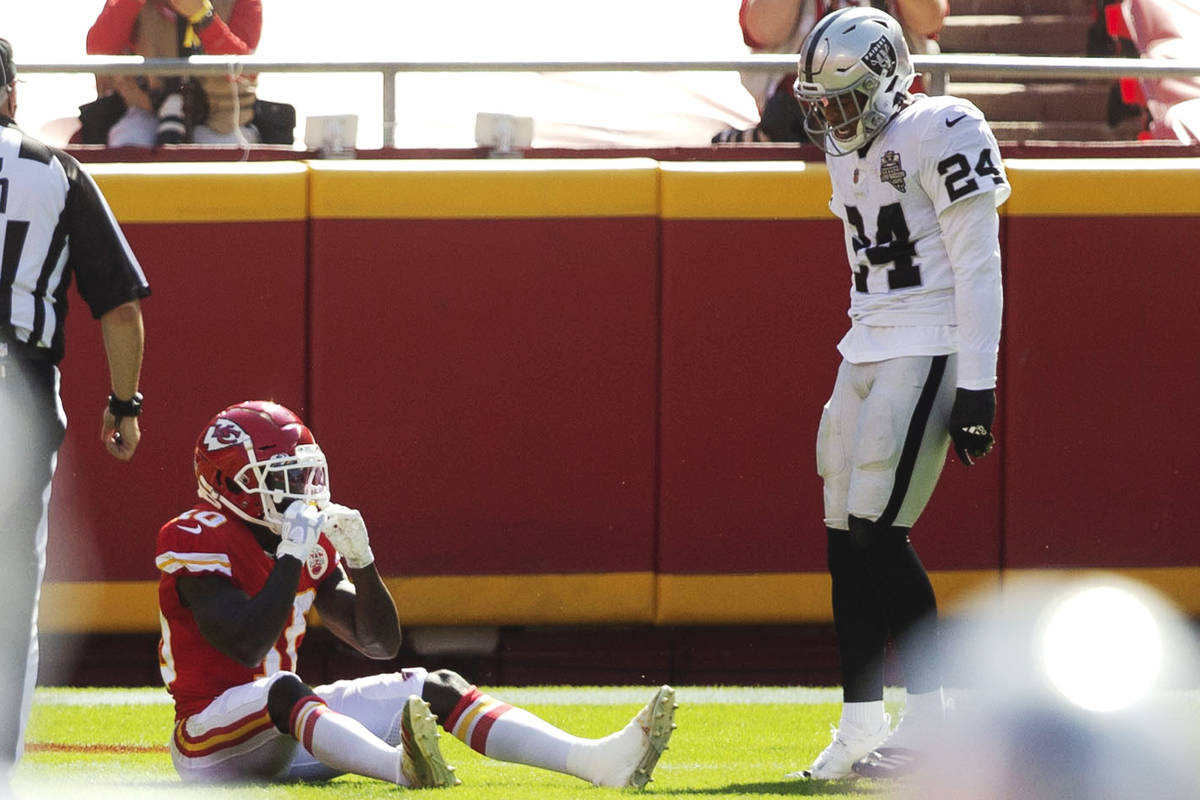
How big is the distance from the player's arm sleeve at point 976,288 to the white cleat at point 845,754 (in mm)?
776

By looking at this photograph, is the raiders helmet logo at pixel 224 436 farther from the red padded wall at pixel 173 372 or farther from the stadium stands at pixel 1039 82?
the stadium stands at pixel 1039 82

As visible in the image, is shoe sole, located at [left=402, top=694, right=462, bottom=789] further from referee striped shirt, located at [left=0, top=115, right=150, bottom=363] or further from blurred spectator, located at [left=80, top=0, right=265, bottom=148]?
blurred spectator, located at [left=80, top=0, right=265, bottom=148]

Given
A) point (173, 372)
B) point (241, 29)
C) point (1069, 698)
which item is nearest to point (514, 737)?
point (1069, 698)

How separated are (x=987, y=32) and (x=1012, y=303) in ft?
7.23

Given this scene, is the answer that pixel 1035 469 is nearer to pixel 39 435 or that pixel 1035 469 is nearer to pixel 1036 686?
pixel 1036 686

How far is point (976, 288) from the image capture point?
155 inches

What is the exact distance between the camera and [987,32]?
25.1 ft

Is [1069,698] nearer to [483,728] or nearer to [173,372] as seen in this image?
[483,728]

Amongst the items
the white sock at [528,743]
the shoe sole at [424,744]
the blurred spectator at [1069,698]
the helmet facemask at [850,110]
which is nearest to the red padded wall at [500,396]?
the blurred spectator at [1069,698]

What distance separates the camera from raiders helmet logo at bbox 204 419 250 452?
3.95m

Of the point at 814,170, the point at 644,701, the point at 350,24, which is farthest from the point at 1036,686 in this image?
the point at 350,24

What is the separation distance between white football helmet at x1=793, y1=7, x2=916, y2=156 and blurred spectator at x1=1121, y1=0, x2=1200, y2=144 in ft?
7.65

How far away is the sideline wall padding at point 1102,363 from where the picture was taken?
19.1 ft

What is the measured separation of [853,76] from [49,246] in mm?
1685
